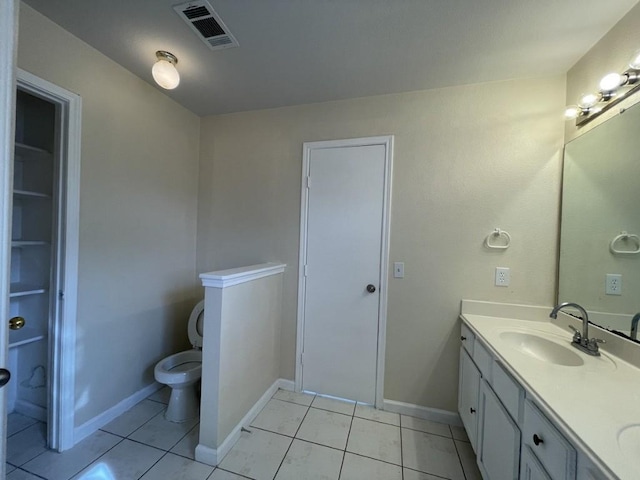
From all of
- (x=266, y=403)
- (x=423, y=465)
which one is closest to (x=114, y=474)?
(x=266, y=403)

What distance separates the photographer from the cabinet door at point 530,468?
2.78ft

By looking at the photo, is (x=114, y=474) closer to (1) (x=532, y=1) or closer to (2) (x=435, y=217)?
(2) (x=435, y=217)

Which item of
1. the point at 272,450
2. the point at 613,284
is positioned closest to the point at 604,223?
the point at 613,284

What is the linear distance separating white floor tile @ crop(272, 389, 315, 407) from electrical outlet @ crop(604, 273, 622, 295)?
2034 millimetres

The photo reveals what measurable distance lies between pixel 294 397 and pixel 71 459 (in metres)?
1.38

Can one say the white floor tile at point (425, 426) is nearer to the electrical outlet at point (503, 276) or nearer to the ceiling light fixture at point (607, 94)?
the electrical outlet at point (503, 276)

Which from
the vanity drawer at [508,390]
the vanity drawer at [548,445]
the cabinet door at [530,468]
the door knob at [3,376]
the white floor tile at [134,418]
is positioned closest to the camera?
the door knob at [3,376]

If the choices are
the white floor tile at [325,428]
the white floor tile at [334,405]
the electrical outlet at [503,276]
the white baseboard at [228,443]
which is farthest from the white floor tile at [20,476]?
the electrical outlet at [503,276]

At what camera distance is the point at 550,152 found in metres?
1.67

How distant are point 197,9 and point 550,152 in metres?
2.28

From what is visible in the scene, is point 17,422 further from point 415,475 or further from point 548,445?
point 548,445

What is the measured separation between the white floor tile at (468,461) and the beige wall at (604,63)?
6.87ft

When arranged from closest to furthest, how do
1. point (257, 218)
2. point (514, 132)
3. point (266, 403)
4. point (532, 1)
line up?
point (532, 1), point (514, 132), point (266, 403), point (257, 218)

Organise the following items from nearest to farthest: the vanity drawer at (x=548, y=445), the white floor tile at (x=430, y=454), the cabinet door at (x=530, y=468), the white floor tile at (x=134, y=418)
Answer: the vanity drawer at (x=548, y=445) < the cabinet door at (x=530, y=468) < the white floor tile at (x=430, y=454) < the white floor tile at (x=134, y=418)
